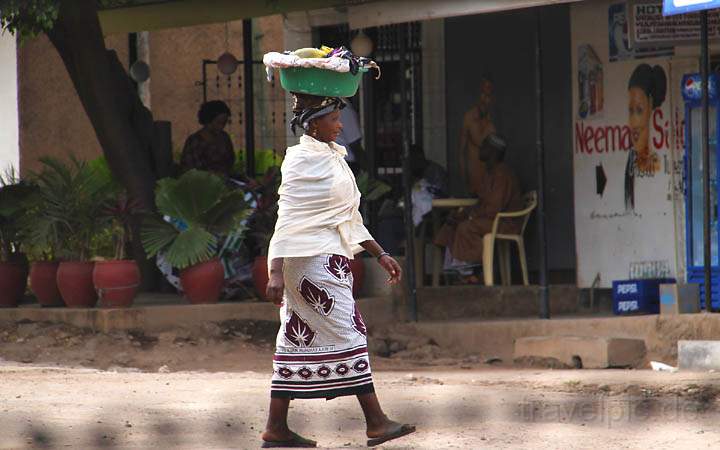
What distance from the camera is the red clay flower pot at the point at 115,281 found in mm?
10641

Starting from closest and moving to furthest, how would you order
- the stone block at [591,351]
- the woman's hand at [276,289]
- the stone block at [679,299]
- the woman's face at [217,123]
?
the woman's hand at [276,289], the stone block at [591,351], the stone block at [679,299], the woman's face at [217,123]

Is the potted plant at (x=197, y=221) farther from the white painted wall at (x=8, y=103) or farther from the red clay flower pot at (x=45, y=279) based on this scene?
the white painted wall at (x=8, y=103)

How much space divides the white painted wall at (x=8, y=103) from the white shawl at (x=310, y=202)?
14.3 m

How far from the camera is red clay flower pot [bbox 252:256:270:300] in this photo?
35.6 feet

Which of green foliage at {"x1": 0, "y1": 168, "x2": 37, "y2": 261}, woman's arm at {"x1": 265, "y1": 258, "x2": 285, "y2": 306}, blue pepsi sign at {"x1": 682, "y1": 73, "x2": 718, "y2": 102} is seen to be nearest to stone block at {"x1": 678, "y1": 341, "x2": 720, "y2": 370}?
blue pepsi sign at {"x1": 682, "y1": 73, "x2": 718, "y2": 102}

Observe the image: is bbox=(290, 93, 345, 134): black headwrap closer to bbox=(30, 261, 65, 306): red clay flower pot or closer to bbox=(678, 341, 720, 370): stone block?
bbox=(678, 341, 720, 370): stone block

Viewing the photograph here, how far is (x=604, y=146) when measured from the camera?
38.1ft

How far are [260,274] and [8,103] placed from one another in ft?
33.5

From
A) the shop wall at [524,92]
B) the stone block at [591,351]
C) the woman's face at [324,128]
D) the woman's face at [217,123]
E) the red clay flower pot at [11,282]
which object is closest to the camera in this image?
the woman's face at [324,128]

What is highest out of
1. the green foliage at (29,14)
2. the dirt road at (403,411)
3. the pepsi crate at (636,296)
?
the green foliage at (29,14)

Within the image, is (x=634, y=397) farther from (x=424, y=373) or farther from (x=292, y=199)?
(x=292, y=199)

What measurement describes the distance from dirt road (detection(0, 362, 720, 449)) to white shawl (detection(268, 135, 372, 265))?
3.51 ft

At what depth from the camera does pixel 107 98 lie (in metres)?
11.8

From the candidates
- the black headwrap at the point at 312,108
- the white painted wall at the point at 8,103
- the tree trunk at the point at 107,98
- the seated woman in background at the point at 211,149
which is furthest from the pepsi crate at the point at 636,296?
the white painted wall at the point at 8,103
